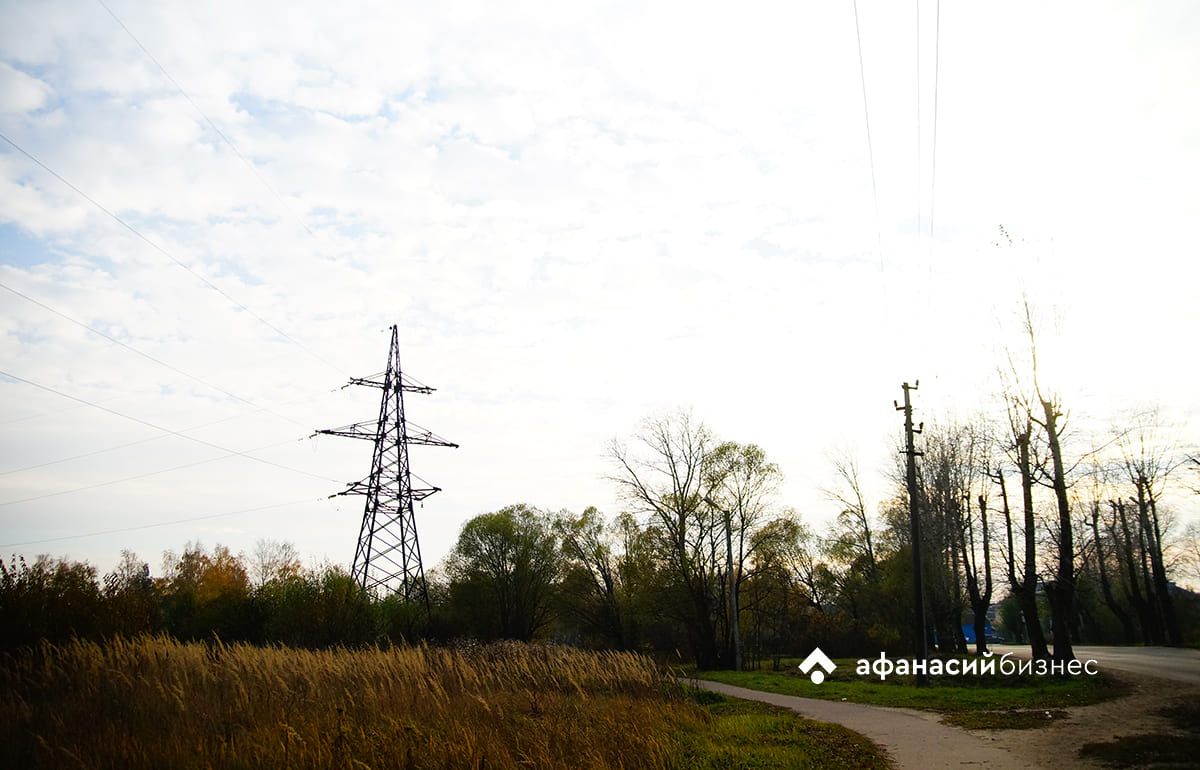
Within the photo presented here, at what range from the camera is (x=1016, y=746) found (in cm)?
1014

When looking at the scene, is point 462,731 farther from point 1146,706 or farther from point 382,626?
point 382,626

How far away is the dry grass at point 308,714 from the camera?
632 centimetres

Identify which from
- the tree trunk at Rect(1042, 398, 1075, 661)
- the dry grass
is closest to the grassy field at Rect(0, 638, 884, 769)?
the dry grass

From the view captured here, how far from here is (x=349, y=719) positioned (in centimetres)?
733

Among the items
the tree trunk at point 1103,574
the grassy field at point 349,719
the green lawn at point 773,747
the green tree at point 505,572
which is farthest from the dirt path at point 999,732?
the green tree at point 505,572

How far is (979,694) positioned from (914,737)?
28.3ft

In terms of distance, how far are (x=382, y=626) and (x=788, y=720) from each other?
16.7m

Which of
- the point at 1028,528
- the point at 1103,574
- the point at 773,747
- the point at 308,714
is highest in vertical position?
the point at 1028,528

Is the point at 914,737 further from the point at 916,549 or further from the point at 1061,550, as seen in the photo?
the point at 1061,550

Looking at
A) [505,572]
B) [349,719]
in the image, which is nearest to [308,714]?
[349,719]

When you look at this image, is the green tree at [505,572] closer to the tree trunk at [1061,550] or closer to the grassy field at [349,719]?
the tree trunk at [1061,550]

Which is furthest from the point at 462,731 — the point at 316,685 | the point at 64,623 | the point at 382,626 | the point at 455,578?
the point at 455,578

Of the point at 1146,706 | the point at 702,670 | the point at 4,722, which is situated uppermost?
the point at 4,722

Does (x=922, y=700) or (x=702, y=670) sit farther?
(x=702, y=670)
